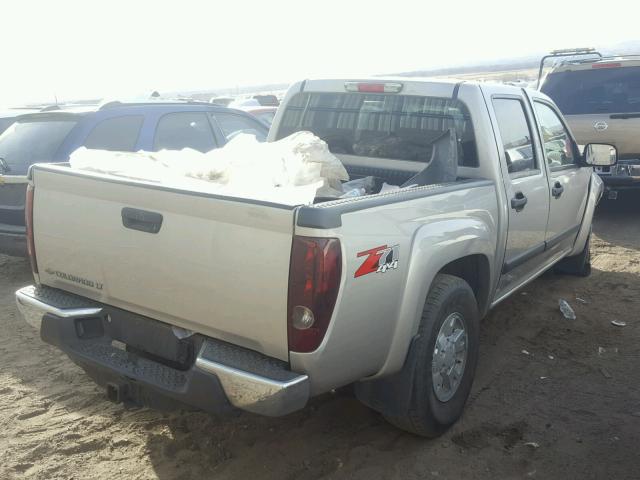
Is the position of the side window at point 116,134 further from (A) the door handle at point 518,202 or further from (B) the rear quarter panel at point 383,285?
(B) the rear quarter panel at point 383,285

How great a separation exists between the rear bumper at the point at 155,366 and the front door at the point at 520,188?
210cm

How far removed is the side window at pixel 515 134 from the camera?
14.1ft

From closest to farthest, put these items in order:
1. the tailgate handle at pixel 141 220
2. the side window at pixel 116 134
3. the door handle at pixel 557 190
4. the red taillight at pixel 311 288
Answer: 1. the red taillight at pixel 311 288
2. the tailgate handle at pixel 141 220
3. the door handle at pixel 557 190
4. the side window at pixel 116 134

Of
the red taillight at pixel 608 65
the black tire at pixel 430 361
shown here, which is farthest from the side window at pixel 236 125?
the black tire at pixel 430 361

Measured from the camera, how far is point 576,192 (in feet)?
17.8

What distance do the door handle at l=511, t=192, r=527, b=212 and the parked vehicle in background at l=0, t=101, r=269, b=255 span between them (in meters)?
3.78

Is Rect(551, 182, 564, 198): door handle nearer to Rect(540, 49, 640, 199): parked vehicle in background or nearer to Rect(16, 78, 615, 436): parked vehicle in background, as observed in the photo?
Rect(16, 78, 615, 436): parked vehicle in background

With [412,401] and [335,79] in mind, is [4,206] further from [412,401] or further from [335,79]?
[412,401]

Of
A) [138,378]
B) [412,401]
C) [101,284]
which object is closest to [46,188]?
[101,284]

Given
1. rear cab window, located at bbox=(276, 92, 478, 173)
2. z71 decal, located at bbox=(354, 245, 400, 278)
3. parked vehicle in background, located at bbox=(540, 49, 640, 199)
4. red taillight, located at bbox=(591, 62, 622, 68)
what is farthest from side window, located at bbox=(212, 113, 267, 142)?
z71 decal, located at bbox=(354, 245, 400, 278)

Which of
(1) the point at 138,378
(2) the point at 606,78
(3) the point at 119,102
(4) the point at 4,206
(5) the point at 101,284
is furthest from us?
(2) the point at 606,78

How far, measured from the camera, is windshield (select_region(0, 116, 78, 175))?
605cm

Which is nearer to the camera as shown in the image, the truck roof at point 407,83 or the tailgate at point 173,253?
the tailgate at point 173,253

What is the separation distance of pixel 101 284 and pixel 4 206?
3.37 meters
